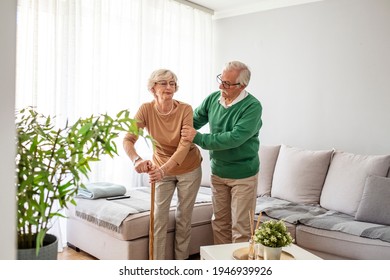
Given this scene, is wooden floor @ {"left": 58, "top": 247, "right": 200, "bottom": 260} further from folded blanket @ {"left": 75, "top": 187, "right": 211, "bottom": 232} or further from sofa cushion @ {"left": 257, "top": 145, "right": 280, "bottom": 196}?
sofa cushion @ {"left": 257, "top": 145, "right": 280, "bottom": 196}

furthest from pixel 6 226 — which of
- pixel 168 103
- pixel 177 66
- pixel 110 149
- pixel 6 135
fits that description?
pixel 177 66

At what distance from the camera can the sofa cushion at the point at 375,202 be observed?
2.52 m

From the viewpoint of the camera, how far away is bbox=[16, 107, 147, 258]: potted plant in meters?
0.95

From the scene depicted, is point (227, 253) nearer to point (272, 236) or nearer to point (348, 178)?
point (272, 236)

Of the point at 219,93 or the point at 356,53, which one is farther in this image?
the point at 356,53

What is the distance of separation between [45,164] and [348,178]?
7.99ft

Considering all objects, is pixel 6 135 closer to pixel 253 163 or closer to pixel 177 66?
pixel 253 163

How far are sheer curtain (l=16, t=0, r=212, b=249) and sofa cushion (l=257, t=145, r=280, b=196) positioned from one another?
3.59 feet

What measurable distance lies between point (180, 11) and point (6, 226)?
3523 millimetres

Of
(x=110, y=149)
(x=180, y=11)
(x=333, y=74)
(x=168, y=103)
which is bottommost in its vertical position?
(x=110, y=149)

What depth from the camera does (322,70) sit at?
3533 millimetres

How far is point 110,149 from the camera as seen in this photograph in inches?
39.0

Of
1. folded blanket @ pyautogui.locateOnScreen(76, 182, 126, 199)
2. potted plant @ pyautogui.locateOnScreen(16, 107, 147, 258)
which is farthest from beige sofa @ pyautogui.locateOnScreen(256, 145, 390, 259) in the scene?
potted plant @ pyautogui.locateOnScreen(16, 107, 147, 258)

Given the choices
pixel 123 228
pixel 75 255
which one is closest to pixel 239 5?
pixel 123 228
